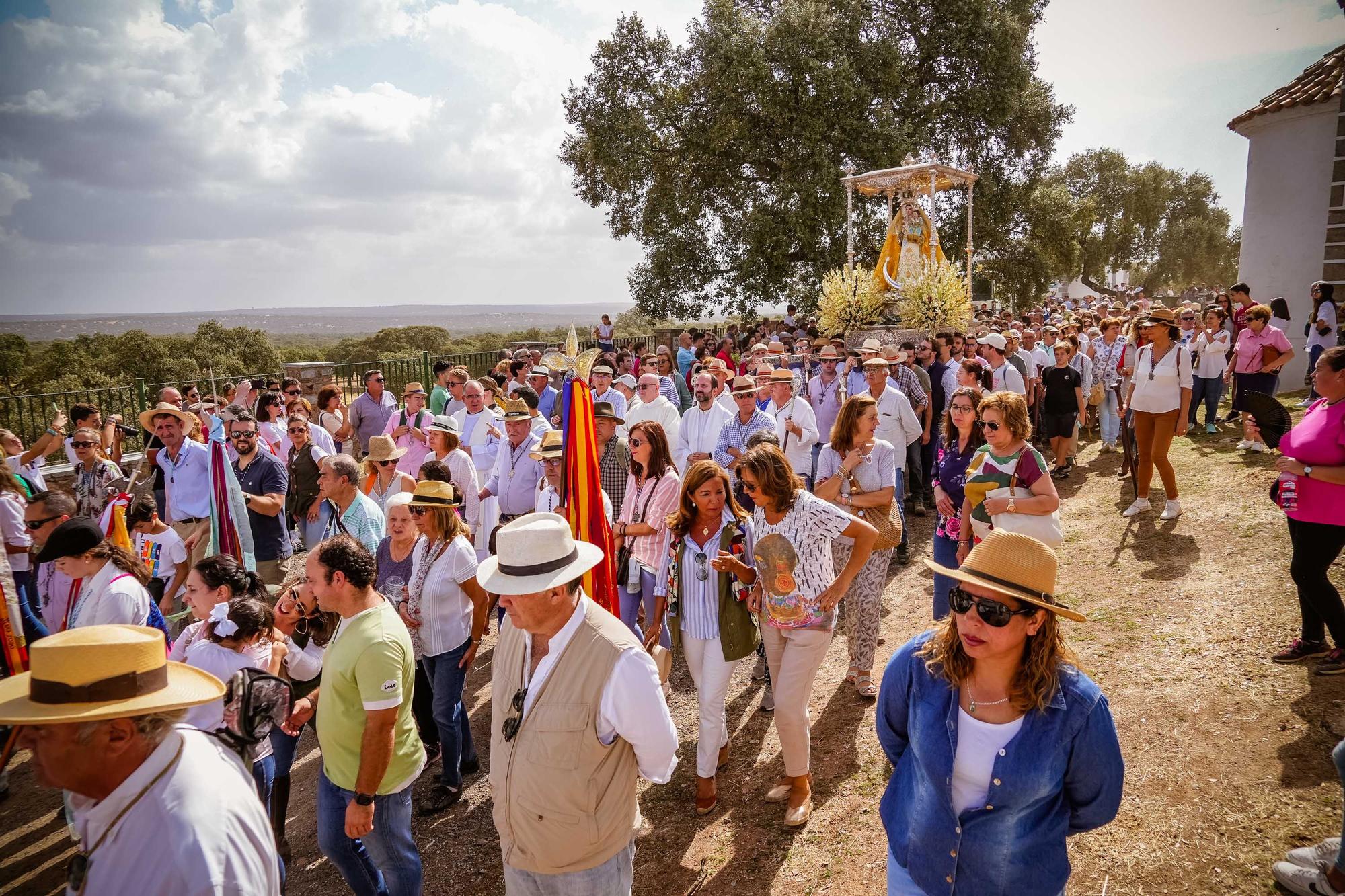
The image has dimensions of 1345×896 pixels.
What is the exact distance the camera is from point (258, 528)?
6.48 meters

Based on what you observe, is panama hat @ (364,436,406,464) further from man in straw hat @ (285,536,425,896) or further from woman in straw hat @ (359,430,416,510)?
man in straw hat @ (285,536,425,896)

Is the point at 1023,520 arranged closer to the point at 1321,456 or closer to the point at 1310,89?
the point at 1321,456

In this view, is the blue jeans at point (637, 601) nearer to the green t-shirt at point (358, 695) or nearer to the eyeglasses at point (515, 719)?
the green t-shirt at point (358, 695)

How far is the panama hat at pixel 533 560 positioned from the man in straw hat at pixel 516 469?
3.51 metres

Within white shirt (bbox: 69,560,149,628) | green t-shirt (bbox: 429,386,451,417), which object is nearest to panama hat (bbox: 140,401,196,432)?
white shirt (bbox: 69,560,149,628)

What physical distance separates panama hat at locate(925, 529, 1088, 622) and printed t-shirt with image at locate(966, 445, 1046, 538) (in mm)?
2397

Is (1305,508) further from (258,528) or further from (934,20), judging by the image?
(934,20)

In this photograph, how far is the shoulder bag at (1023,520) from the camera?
4348 millimetres

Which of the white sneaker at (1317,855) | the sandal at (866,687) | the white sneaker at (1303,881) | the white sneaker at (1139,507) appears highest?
the white sneaker at (1139,507)

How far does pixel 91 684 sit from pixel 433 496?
7.70 ft

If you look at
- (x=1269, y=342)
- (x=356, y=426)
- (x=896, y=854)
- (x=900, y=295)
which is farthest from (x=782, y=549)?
(x=900, y=295)

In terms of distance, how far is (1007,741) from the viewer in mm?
2129

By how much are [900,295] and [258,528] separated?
12.7 meters

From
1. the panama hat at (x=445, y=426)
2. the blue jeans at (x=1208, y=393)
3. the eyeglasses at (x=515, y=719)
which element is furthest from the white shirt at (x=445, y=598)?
the blue jeans at (x=1208, y=393)
